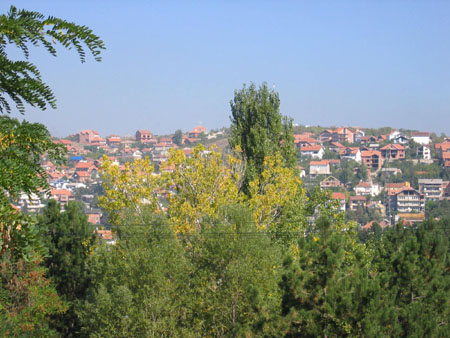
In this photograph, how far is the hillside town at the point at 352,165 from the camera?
74.8 metres

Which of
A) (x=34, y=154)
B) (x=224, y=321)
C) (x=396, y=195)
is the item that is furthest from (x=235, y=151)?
(x=396, y=195)

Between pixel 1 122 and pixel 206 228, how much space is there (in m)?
9.25

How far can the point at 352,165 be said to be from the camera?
97812 millimetres

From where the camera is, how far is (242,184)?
17.5 metres

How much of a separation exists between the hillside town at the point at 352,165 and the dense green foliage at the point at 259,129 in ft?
127

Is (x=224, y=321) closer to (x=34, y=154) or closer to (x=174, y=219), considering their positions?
(x=174, y=219)

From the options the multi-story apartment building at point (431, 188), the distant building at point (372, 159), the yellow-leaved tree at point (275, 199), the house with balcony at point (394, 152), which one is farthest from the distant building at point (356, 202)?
the yellow-leaved tree at point (275, 199)

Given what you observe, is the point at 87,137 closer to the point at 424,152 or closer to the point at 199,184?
the point at 424,152

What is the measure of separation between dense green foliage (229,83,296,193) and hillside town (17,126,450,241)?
38.9 meters

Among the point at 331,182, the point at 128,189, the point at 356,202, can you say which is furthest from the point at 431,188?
the point at 128,189

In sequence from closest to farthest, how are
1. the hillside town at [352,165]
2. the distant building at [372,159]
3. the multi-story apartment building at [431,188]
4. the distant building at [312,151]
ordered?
the hillside town at [352,165] → the multi-story apartment building at [431,188] → the distant building at [372,159] → the distant building at [312,151]

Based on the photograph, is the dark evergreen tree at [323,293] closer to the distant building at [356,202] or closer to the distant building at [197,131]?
the distant building at [356,202]

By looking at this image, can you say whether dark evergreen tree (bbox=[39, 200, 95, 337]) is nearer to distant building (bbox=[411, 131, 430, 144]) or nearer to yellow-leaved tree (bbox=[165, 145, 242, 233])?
yellow-leaved tree (bbox=[165, 145, 242, 233])

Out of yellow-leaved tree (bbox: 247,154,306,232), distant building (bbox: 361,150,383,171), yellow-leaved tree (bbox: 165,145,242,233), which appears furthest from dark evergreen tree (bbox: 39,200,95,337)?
distant building (bbox: 361,150,383,171)
